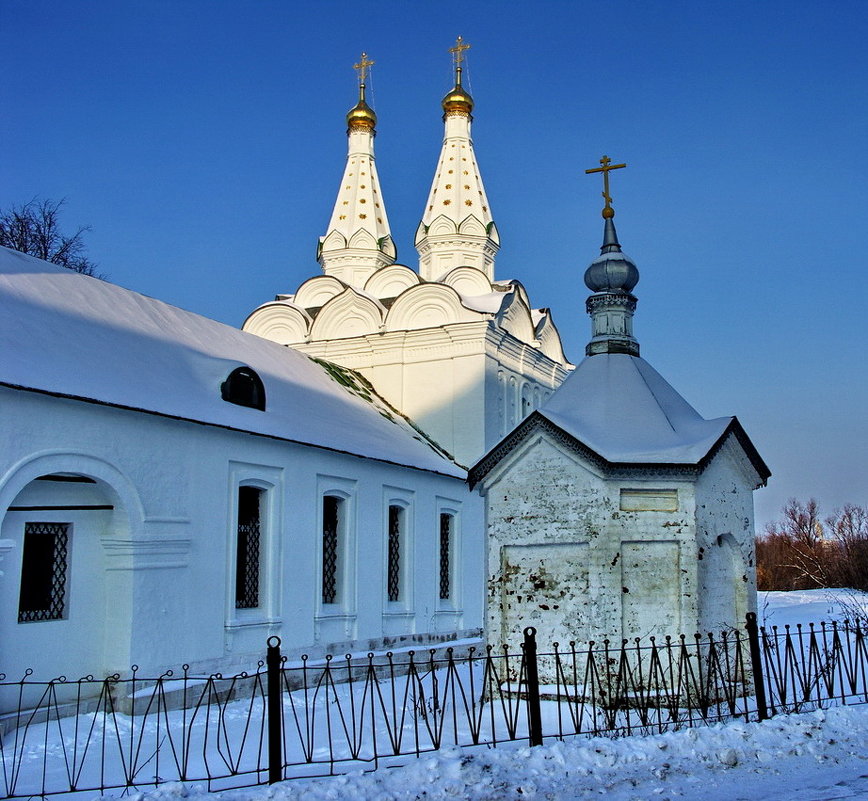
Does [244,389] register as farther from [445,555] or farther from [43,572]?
[445,555]

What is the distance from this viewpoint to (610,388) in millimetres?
10727

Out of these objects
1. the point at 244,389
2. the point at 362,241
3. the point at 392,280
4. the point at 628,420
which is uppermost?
the point at 362,241

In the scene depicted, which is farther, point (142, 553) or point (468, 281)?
point (468, 281)

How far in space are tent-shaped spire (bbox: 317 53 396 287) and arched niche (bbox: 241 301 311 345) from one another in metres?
2.05

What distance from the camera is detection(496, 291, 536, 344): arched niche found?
22531mm

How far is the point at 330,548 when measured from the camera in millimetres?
15352

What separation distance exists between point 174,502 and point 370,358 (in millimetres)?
11226

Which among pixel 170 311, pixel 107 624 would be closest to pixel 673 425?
Result: pixel 107 624

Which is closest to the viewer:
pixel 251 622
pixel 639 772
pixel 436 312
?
pixel 639 772

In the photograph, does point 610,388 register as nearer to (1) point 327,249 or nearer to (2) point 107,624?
(2) point 107,624

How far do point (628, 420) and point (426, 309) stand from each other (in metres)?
12.6

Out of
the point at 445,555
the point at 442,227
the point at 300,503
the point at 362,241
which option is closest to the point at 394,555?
the point at 445,555

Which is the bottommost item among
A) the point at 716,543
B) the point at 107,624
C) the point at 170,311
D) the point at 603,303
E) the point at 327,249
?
the point at 107,624

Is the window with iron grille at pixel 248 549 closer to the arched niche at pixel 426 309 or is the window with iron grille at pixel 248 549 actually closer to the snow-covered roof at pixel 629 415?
the snow-covered roof at pixel 629 415
